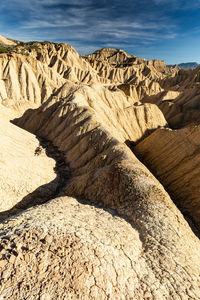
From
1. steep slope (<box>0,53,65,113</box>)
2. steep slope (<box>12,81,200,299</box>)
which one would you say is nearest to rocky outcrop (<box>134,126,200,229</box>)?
steep slope (<box>12,81,200,299</box>)

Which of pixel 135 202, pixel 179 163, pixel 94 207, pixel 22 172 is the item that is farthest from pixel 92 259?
pixel 179 163

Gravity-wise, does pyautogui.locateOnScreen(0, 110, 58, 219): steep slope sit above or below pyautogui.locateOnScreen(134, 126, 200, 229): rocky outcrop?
below

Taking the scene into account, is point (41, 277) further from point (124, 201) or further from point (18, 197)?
point (18, 197)

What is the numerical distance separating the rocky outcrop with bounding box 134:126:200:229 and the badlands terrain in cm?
9

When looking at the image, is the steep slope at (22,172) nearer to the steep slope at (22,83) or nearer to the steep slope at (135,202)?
the steep slope at (135,202)

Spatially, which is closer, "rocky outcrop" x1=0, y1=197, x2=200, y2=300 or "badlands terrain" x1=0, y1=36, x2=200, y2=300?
"rocky outcrop" x1=0, y1=197, x2=200, y2=300

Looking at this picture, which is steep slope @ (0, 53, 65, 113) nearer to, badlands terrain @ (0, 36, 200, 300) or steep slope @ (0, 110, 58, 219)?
badlands terrain @ (0, 36, 200, 300)

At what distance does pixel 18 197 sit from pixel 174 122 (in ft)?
127

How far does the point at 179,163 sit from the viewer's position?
17.6 m

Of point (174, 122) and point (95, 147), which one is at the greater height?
point (174, 122)

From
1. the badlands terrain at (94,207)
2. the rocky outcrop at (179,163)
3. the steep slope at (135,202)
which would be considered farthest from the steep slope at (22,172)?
the rocky outcrop at (179,163)

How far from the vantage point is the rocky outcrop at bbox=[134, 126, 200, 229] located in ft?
49.4

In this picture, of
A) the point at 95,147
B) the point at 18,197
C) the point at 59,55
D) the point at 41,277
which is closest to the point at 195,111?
the point at 95,147

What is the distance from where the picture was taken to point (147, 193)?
11156 mm
